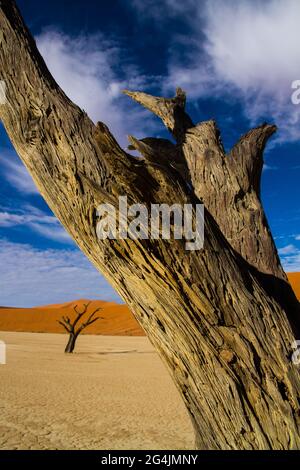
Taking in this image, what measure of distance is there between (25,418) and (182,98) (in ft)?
22.4

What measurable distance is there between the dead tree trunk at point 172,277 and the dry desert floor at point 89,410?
425 cm

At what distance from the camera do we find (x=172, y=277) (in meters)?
2.47

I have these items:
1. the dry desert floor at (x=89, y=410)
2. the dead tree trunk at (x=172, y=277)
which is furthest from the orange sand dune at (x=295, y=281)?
the dead tree trunk at (x=172, y=277)

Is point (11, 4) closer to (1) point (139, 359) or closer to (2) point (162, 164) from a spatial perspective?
(2) point (162, 164)

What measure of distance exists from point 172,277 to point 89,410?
23.7 feet

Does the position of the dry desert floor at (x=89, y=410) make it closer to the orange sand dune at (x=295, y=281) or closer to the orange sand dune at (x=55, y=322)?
the orange sand dune at (x=55, y=322)

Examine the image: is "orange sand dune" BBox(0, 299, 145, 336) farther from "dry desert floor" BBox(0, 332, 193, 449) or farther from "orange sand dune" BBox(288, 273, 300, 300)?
"dry desert floor" BBox(0, 332, 193, 449)

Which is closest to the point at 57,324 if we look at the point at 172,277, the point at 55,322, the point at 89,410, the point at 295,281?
the point at 55,322

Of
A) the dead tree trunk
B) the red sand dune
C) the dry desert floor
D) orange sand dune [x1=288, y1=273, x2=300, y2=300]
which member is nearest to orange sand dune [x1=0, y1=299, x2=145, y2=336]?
the red sand dune

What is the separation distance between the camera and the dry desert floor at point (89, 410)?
20.8 ft

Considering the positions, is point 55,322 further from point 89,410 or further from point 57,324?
point 89,410

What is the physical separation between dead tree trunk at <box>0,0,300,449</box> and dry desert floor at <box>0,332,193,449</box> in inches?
167

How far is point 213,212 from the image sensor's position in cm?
336
